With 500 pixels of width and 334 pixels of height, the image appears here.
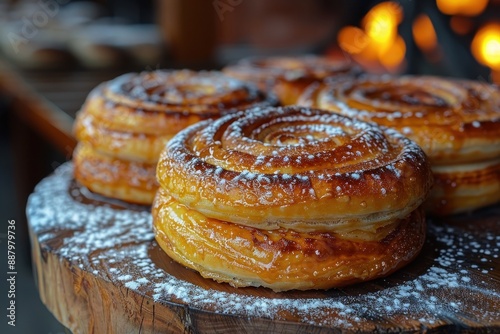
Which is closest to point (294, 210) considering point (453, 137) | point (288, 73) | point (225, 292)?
point (225, 292)

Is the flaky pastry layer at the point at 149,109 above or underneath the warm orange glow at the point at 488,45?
above

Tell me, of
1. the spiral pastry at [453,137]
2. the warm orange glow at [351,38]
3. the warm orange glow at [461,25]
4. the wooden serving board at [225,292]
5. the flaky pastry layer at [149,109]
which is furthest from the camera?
the warm orange glow at [351,38]

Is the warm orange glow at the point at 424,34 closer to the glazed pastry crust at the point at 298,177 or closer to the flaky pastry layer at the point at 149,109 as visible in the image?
the flaky pastry layer at the point at 149,109

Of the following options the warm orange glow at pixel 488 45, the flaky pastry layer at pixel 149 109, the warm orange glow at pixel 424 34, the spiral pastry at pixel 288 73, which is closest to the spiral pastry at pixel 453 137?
the flaky pastry layer at pixel 149 109

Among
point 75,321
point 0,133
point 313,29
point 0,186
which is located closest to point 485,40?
point 313,29

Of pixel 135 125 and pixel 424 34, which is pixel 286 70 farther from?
pixel 424 34

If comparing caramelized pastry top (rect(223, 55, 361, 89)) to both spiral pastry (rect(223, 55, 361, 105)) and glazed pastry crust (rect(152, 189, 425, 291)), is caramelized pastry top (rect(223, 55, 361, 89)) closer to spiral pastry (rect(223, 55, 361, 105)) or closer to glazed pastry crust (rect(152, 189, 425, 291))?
spiral pastry (rect(223, 55, 361, 105))

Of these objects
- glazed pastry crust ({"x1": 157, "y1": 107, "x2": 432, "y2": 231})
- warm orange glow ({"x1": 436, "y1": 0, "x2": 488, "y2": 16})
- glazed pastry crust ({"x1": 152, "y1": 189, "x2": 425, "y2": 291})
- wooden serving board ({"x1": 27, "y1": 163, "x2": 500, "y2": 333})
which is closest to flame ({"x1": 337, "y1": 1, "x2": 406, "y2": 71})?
warm orange glow ({"x1": 436, "y1": 0, "x2": 488, "y2": 16})

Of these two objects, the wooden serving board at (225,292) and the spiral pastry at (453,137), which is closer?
the wooden serving board at (225,292)
